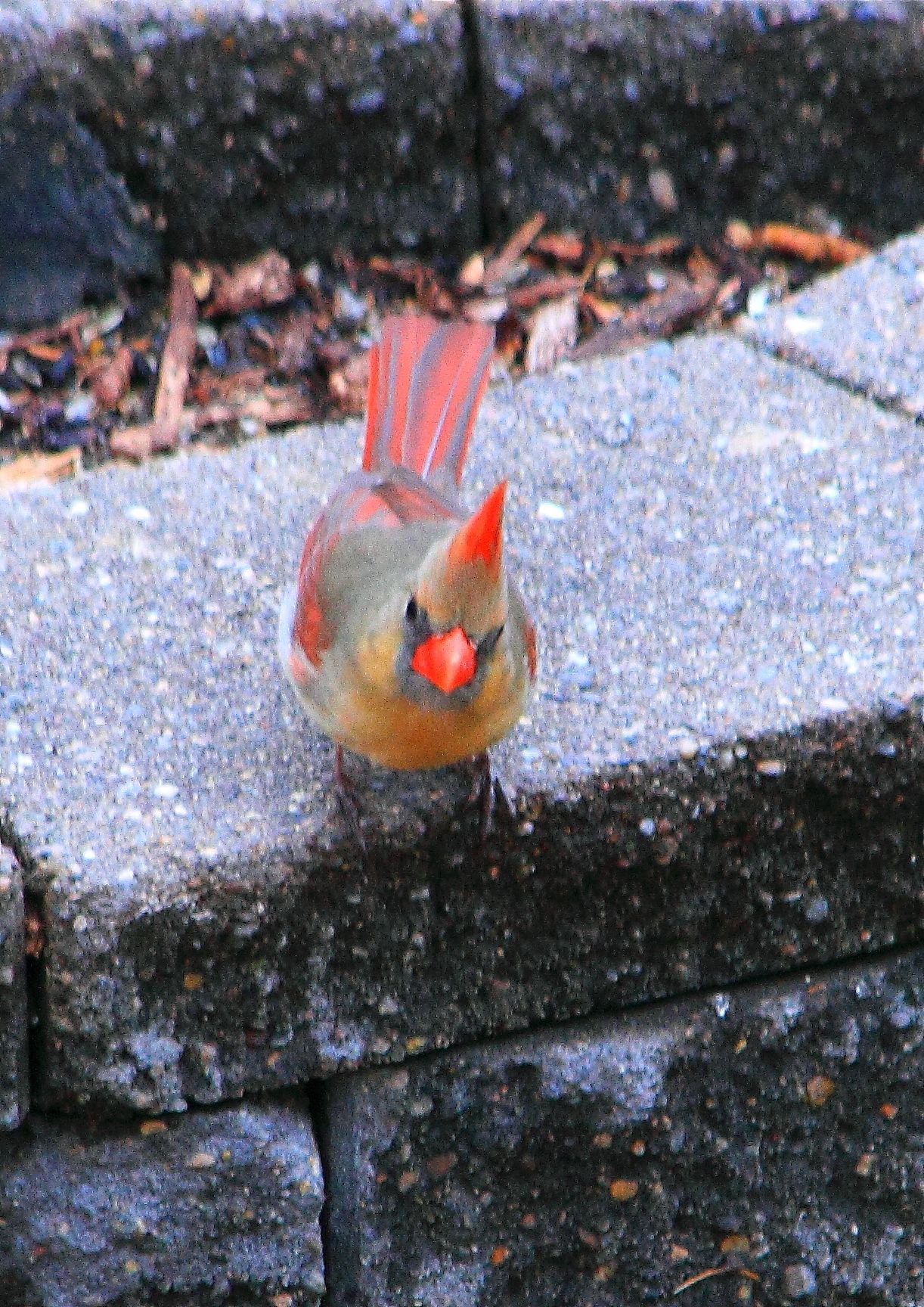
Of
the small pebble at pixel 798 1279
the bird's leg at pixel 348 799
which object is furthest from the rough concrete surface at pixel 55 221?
the small pebble at pixel 798 1279

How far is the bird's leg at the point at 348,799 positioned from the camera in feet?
6.97

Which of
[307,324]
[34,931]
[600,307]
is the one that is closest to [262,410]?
[307,324]

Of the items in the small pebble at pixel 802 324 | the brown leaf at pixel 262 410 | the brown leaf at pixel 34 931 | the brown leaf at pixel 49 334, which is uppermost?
the small pebble at pixel 802 324

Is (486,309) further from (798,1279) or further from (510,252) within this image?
(798,1279)

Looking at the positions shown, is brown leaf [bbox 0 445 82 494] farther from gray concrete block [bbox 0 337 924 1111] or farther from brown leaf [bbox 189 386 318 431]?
gray concrete block [bbox 0 337 924 1111]

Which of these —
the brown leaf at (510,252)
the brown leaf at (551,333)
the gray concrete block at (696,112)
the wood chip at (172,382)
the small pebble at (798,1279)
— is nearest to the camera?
the small pebble at (798,1279)

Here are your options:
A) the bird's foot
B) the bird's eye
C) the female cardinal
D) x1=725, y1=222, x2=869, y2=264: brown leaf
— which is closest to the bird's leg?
the female cardinal

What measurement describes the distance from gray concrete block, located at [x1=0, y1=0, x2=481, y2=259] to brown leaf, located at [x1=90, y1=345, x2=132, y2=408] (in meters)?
0.25

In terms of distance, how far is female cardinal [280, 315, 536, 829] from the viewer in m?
2.01

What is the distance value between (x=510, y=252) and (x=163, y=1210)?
6.98 ft

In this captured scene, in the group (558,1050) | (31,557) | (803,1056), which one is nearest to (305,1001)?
(558,1050)

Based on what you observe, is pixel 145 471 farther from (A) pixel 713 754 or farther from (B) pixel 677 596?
(A) pixel 713 754

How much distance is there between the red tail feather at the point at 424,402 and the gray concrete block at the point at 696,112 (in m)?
0.95

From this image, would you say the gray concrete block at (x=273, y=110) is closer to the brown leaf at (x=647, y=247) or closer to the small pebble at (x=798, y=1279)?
the brown leaf at (x=647, y=247)
